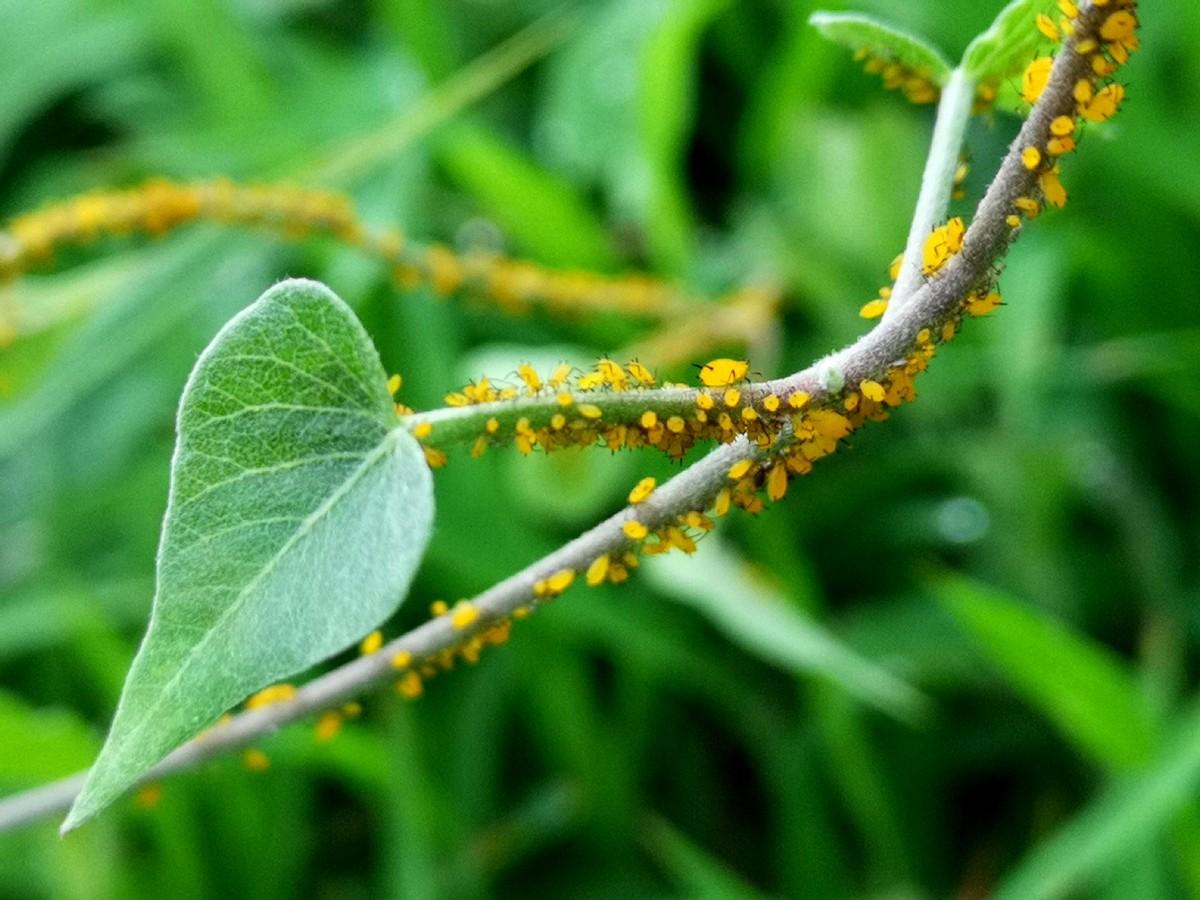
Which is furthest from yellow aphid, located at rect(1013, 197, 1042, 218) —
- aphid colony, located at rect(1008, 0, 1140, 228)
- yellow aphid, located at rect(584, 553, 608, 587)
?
yellow aphid, located at rect(584, 553, 608, 587)

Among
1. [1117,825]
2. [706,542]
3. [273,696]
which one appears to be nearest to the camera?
[273,696]

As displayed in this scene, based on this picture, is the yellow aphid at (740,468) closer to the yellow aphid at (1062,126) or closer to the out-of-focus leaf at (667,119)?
the yellow aphid at (1062,126)

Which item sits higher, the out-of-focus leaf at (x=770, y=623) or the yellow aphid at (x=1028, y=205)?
the yellow aphid at (x=1028, y=205)

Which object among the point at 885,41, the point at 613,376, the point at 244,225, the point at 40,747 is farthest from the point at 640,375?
the point at 40,747

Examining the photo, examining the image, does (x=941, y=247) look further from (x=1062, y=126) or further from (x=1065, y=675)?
(x=1065, y=675)

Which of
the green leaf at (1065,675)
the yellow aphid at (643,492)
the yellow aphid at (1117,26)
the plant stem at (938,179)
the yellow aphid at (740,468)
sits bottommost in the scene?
the green leaf at (1065,675)

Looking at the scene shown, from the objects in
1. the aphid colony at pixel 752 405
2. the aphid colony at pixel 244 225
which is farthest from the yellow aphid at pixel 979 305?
the aphid colony at pixel 244 225

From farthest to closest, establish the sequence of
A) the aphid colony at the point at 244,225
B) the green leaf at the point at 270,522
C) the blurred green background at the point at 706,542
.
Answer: the blurred green background at the point at 706,542 → the aphid colony at the point at 244,225 → the green leaf at the point at 270,522
